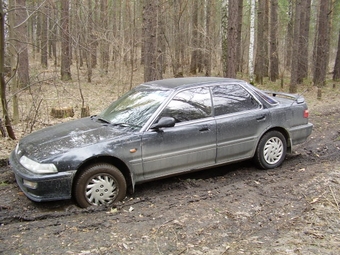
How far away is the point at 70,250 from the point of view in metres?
3.33

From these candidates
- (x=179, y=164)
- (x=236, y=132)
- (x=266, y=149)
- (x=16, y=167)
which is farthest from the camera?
(x=266, y=149)

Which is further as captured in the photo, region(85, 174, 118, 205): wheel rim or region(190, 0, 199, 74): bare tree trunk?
region(190, 0, 199, 74): bare tree trunk

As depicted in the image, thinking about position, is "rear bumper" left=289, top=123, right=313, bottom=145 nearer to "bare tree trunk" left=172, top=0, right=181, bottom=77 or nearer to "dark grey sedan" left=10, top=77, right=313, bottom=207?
"dark grey sedan" left=10, top=77, right=313, bottom=207

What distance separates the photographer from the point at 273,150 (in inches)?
233

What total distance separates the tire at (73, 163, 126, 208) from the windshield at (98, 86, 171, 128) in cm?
79

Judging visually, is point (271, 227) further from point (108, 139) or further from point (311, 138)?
point (311, 138)

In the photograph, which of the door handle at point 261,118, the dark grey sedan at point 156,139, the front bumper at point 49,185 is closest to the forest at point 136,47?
the dark grey sedan at point 156,139

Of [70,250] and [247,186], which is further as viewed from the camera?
[247,186]

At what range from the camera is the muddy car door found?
4734 mm

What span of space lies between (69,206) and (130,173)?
0.92m

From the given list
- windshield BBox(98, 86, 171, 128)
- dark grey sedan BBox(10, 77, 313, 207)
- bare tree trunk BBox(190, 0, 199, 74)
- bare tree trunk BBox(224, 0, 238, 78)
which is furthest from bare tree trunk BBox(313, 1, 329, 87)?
windshield BBox(98, 86, 171, 128)

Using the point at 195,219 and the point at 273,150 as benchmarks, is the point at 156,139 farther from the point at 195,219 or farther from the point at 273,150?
the point at 273,150

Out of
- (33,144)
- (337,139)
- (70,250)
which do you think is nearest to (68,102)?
(33,144)

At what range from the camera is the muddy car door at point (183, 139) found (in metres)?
4.73
